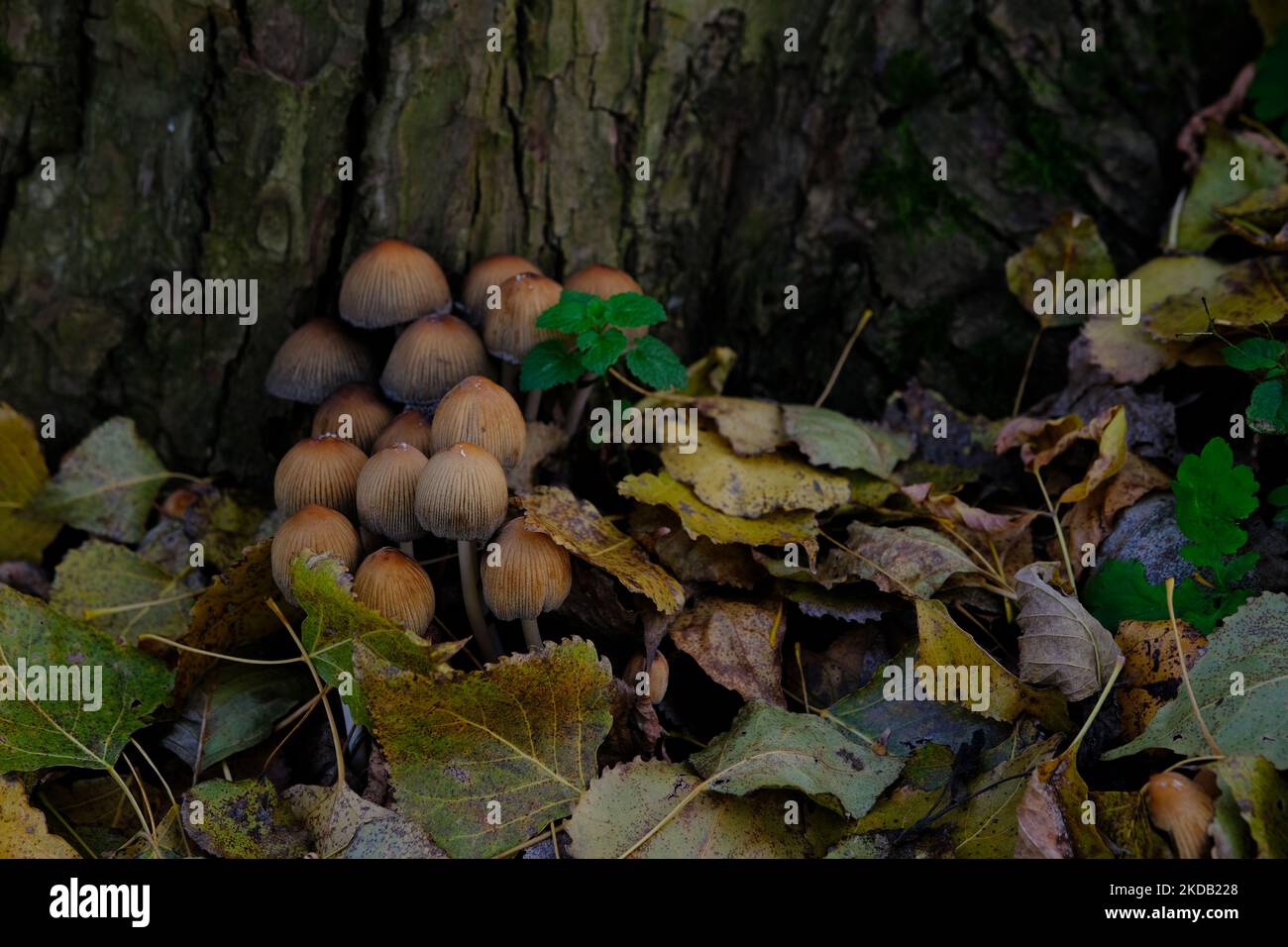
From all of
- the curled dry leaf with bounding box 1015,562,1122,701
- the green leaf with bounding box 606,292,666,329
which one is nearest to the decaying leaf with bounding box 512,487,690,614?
the green leaf with bounding box 606,292,666,329

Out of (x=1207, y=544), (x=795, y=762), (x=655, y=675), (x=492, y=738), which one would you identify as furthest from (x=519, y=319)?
(x=1207, y=544)

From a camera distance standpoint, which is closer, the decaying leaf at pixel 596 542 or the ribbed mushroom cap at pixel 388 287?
the decaying leaf at pixel 596 542

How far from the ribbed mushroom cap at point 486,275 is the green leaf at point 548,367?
9.0 inches

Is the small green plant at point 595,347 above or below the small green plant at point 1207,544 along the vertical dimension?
above

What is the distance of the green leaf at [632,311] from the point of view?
8.46ft

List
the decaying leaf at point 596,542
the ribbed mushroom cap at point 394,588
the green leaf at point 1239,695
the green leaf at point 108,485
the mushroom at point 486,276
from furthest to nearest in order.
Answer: the green leaf at point 108,485
the mushroom at point 486,276
the decaying leaf at point 596,542
the ribbed mushroom cap at point 394,588
the green leaf at point 1239,695

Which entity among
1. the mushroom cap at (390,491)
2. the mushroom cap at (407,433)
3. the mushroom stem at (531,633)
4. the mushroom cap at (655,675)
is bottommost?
the mushroom cap at (655,675)

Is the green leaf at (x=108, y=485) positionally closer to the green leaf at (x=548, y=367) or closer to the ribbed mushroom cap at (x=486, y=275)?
the ribbed mushroom cap at (x=486, y=275)

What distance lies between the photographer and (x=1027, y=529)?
8.66 ft

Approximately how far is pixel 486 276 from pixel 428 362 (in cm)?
30

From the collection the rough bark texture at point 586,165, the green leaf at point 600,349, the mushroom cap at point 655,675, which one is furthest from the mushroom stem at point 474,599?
the rough bark texture at point 586,165

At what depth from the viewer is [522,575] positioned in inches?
88.3
